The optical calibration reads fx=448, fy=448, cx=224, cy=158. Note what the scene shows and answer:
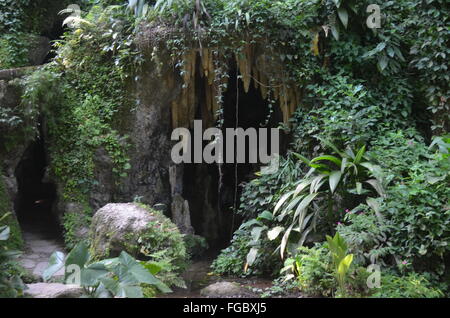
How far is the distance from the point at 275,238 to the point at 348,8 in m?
3.77

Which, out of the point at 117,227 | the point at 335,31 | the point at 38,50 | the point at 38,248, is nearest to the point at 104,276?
the point at 117,227

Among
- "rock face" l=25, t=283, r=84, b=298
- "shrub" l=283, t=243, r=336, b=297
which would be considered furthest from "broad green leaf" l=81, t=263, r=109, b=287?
"shrub" l=283, t=243, r=336, b=297

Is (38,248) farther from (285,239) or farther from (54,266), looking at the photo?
(285,239)

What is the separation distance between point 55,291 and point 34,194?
5174mm

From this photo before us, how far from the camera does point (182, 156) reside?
8008 mm

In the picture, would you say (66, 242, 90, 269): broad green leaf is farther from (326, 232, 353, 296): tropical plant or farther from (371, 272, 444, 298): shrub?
(371, 272, 444, 298): shrub

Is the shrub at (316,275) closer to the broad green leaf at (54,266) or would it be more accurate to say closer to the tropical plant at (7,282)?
the broad green leaf at (54,266)

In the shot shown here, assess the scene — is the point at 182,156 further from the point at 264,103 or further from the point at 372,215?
the point at 372,215

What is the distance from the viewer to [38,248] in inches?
266

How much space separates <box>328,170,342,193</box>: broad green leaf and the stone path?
360 cm

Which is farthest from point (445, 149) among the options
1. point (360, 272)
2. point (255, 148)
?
point (255, 148)

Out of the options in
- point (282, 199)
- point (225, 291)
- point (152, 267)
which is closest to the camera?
point (152, 267)

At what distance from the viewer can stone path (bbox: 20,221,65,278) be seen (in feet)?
19.5

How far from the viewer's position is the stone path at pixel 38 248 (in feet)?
19.5
